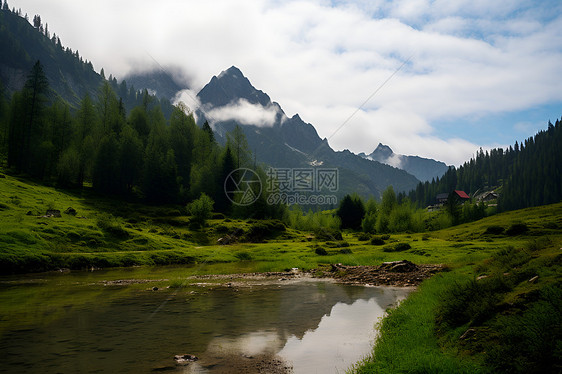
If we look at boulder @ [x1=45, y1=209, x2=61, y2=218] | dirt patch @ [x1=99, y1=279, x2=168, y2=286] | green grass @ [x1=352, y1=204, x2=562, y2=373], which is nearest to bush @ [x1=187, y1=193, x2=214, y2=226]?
boulder @ [x1=45, y1=209, x2=61, y2=218]

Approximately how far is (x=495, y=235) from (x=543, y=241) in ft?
201

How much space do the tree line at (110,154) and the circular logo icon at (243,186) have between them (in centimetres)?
193

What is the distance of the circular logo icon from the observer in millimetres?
102250

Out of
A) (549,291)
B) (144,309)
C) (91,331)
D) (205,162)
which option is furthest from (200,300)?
(205,162)

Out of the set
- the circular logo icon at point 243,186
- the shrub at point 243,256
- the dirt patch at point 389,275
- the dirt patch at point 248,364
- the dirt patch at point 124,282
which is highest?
the circular logo icon at point 243,186

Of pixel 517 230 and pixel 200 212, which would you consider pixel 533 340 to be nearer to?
pixel 517 230

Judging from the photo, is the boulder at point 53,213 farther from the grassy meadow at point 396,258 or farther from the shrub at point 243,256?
the shrub at point 243,256

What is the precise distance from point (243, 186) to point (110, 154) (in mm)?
43603

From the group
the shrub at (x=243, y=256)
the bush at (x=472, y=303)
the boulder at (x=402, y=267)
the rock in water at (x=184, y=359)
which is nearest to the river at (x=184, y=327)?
the rock in water at (x=184, y=359)

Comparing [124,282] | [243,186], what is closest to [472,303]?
[124,282]

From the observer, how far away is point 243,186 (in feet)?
352

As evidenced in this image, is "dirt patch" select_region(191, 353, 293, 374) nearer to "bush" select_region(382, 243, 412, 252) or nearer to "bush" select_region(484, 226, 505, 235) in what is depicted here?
"bush" select_region(382, 243, 412, 252)

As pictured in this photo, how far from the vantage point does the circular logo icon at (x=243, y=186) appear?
335 feet

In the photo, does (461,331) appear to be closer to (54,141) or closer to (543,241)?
(543,241)
